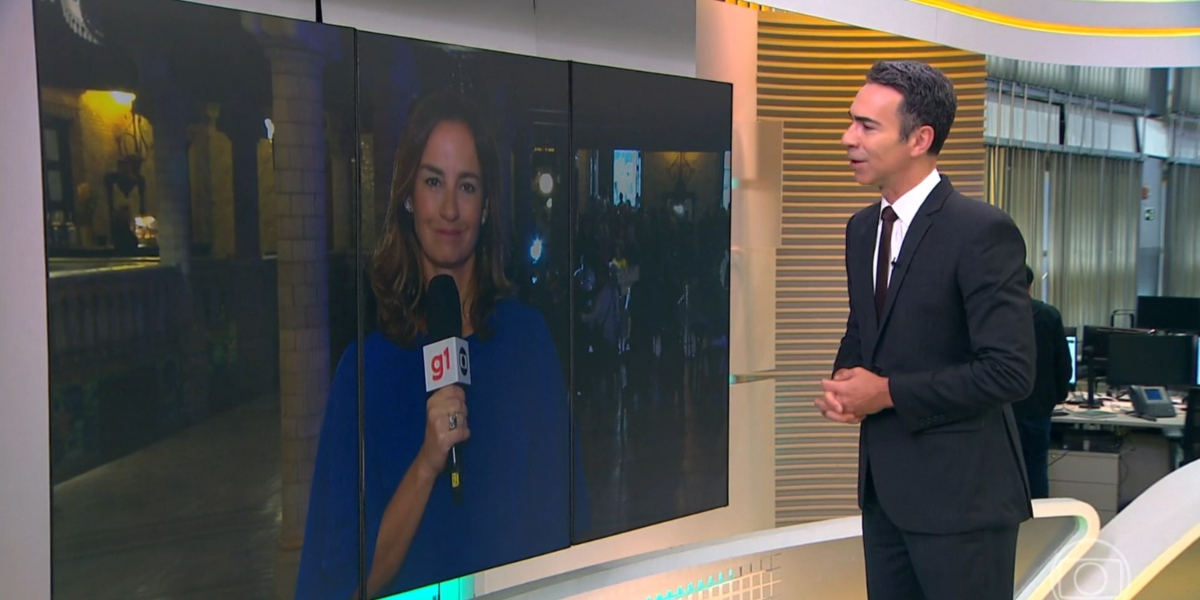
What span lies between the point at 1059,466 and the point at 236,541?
6.13m

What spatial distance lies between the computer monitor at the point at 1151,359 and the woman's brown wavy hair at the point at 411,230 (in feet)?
20.1

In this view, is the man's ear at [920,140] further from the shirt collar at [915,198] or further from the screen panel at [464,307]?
the screen panel at [464,307]

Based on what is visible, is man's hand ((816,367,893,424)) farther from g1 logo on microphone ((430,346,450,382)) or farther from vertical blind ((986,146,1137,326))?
vertical blind ((986,146,1137,326))

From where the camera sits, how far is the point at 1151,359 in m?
7.15

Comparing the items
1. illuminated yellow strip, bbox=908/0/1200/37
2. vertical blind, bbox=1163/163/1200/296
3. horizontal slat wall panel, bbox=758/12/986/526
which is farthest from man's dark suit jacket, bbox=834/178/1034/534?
vertical blind, bbox=1163/163/1200/296

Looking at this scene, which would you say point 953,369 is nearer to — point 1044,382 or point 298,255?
point 298,255

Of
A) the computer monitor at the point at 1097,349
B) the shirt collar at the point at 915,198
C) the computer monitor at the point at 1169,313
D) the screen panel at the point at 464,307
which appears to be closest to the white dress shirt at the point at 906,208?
the shirt collar at the point at 915,198

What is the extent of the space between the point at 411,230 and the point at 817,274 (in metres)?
2.90

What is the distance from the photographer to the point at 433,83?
2.37 meters

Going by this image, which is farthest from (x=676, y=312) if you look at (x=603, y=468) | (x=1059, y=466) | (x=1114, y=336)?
(x=1114, y=336)

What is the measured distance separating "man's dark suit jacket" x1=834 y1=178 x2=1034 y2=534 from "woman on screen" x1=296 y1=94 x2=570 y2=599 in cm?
104

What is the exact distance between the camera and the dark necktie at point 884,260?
1891 millimetres

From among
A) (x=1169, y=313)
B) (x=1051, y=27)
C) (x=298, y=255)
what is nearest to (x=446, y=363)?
(x=298, y=255)

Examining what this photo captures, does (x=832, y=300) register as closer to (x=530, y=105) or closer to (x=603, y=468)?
(x=603, y=468)
